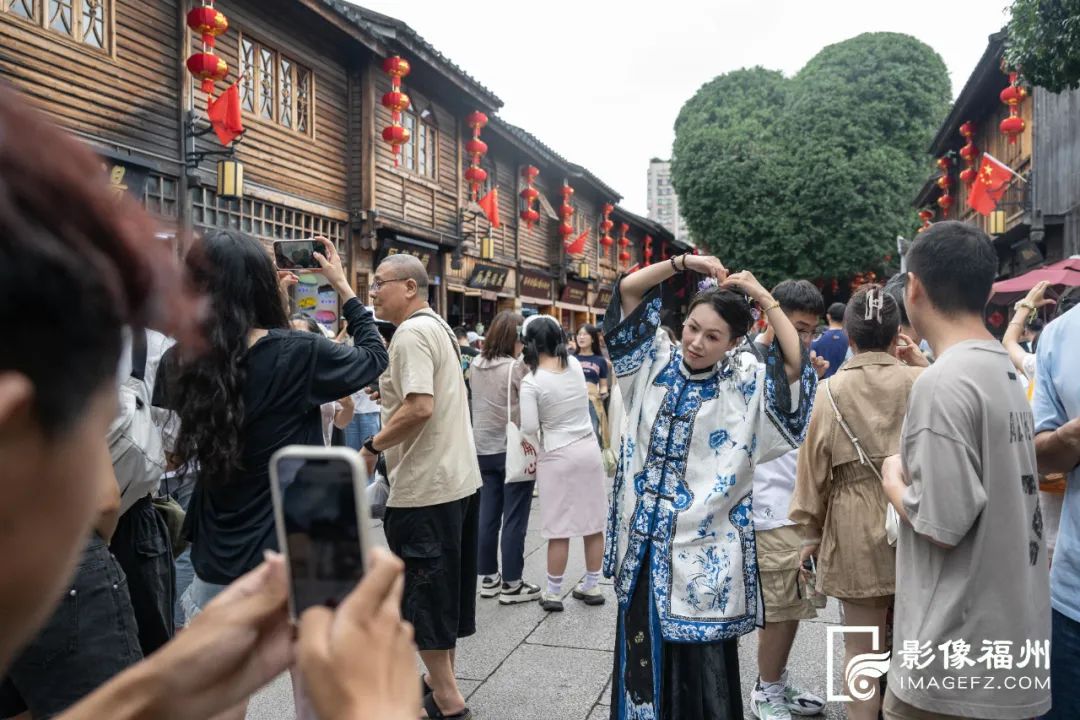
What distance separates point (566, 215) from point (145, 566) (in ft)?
62.8

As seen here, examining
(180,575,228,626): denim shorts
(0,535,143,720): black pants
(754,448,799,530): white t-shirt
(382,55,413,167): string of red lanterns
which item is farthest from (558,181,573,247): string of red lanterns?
(0,535,143,720): black pants

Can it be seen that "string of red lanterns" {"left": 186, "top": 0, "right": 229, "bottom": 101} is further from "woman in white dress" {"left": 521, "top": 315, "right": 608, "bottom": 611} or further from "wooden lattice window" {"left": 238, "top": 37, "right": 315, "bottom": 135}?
"woman in white dress" {"left": 521, "top": 315, "right": 608, "bottom": 611}

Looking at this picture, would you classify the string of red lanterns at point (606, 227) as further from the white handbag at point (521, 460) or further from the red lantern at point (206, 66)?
the white handbag at point (521, 460)

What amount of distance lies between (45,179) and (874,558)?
3.35 metres

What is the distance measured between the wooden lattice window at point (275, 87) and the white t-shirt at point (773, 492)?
9.40 m

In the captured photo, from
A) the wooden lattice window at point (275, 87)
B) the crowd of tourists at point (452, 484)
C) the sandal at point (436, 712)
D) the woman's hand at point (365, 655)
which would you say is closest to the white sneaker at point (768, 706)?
the crowd of tourists at point (452, 484)

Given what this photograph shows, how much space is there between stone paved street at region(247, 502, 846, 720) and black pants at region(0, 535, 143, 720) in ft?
5.57

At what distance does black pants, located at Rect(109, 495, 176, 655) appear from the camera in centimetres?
271

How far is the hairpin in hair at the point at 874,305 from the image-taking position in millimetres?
3486

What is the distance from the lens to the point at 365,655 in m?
0.82

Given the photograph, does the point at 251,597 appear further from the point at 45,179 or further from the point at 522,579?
the point at 522,579

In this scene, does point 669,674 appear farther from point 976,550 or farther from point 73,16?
point 73,16

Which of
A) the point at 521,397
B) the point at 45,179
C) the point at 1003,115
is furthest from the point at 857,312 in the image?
the point at 1003,115

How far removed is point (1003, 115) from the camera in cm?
1950
